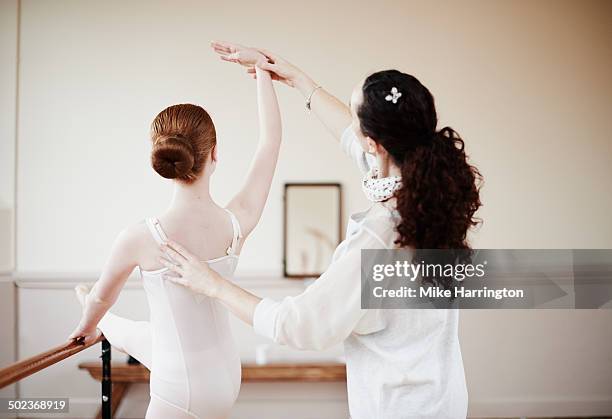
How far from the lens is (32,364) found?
1.48 m

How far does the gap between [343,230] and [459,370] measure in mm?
2380

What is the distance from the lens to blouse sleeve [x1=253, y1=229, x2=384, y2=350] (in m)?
1.25

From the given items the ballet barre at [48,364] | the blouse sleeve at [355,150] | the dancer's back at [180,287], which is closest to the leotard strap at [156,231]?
the dancer's back at [180,287]

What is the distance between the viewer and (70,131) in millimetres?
3781

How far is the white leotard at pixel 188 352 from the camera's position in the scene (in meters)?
1.62

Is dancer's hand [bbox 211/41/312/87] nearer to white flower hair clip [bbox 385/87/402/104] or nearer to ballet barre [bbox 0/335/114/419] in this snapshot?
white flower hair clip [bbox 385/87/402/104]

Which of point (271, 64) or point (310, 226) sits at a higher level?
point (271, 64)

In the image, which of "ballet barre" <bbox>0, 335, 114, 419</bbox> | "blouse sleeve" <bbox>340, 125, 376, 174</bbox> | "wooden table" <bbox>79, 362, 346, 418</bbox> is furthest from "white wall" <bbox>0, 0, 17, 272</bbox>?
"blouse sleeve" <bbox>340, 125, 376, 174</bbox>

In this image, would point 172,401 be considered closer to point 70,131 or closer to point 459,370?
point 459,370

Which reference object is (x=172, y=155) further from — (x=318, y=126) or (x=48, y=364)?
(x=318, y=126)

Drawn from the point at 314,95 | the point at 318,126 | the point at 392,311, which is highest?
the point at 318,126

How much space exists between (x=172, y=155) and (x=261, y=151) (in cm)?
34

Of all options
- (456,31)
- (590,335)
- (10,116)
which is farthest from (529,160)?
(10,116)

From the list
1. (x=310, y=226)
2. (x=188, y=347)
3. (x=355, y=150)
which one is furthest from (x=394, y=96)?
(x=310, y=226)
